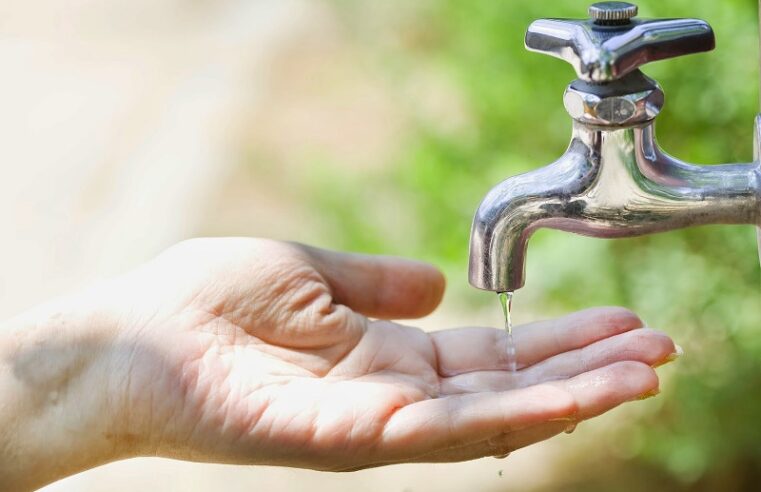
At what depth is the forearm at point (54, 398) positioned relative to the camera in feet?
3.80

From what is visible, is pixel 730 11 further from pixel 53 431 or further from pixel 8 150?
pixel 8 150

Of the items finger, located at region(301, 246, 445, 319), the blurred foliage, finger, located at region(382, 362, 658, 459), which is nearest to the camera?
finger, located at region(382, 362, 658, 459)

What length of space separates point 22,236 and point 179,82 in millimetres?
939

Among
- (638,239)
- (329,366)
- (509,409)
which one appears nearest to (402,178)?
(638,239)

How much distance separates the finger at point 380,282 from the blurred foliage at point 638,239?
1.34 ft

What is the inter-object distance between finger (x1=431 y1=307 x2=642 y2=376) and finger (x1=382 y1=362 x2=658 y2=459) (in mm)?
121

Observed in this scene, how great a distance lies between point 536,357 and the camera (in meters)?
1.20

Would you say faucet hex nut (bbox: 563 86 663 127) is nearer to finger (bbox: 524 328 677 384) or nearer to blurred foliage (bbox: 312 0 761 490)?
finger (bbox: 524 328 677 384)

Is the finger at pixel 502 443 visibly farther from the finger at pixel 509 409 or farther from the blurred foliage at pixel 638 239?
the blurred foliage at pixel 638 239

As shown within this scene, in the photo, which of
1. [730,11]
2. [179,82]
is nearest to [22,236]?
[179,82]

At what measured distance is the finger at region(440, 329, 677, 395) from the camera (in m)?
1.08

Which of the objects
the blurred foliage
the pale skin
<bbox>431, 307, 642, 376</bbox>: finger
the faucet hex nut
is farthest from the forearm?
the blurred foliage

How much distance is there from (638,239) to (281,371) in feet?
2.53

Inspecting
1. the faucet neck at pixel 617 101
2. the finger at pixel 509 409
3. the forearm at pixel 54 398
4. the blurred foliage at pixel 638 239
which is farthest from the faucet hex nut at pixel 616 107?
the blurred foliage at pixel 638 239
